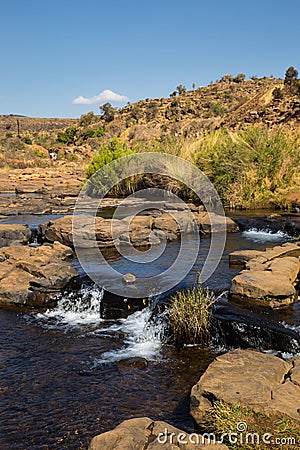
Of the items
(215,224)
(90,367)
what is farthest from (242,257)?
(90,367)

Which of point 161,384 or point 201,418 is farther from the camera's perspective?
point 161,384

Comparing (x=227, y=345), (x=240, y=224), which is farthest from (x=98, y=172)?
(x=227, y=345)

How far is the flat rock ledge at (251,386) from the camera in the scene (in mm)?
3533

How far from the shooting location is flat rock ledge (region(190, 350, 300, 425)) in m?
3.53

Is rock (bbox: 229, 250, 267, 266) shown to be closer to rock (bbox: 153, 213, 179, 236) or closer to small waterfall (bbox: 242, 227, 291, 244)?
small waterfall (bbox: 242, 227, 291, 244)

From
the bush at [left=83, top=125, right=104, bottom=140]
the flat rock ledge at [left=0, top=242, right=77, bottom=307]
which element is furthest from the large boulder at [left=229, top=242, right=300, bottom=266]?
the bush at [left=83, top=125, right=104, bottom=140]

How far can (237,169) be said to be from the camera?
16344 mm

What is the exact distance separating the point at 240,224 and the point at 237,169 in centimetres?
424

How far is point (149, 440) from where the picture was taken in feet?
10.1

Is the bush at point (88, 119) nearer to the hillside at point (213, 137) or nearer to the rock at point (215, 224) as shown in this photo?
the hillside at point (213, 137)

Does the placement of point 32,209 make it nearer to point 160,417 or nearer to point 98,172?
point 98,172

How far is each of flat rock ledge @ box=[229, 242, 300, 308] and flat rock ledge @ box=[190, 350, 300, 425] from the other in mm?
2271

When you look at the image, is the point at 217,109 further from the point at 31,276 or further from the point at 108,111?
the point at 31,276

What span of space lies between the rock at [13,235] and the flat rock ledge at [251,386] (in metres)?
8.30
